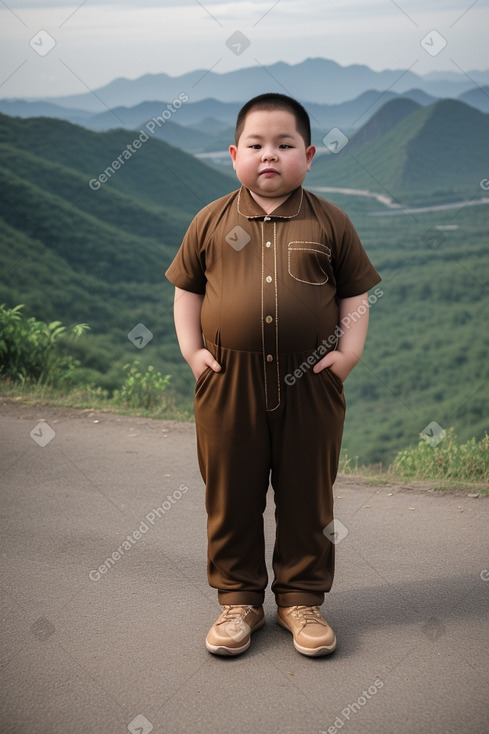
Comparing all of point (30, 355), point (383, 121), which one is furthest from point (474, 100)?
point (30, 355)

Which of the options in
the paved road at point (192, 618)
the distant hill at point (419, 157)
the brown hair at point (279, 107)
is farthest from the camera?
the distant hill at point (419, 157)

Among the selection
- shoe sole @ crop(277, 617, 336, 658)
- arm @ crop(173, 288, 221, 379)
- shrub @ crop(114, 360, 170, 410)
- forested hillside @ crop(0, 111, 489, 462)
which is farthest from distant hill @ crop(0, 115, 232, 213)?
shoe sole @ crop(277, 617, 336, 658)

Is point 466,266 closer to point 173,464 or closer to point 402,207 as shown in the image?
point 402,207

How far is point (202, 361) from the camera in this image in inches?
116

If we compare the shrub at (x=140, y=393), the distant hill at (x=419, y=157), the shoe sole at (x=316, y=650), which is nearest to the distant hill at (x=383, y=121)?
the distant hill at (x=419, y=157)

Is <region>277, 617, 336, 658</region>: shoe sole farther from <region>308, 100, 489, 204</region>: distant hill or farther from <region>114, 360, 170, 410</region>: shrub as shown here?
<region>308, 100, 489, 204</region>: distant hill

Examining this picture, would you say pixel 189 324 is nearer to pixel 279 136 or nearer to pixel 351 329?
pixel 351 329

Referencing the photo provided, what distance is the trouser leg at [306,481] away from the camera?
2875 mm

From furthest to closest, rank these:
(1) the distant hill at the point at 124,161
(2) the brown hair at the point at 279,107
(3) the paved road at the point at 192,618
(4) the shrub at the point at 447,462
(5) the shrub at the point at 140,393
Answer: (1) the distant hill at the point at 124,161 → (5) the shrub at the point at 140,393 → (4) the shrub at the point at 447,462 → (2) the brown hair at the point at 279,107 → (3) the paved road at the point at 192,618

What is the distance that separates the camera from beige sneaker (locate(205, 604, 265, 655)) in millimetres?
2951

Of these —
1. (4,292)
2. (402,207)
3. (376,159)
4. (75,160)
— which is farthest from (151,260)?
(376,159)

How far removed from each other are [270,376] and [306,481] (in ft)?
1.35

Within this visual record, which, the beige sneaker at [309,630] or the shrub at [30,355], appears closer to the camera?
the beige sneaker at [309,630]

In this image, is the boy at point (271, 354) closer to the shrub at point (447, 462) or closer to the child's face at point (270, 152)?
the child's face at point (270, 152)
